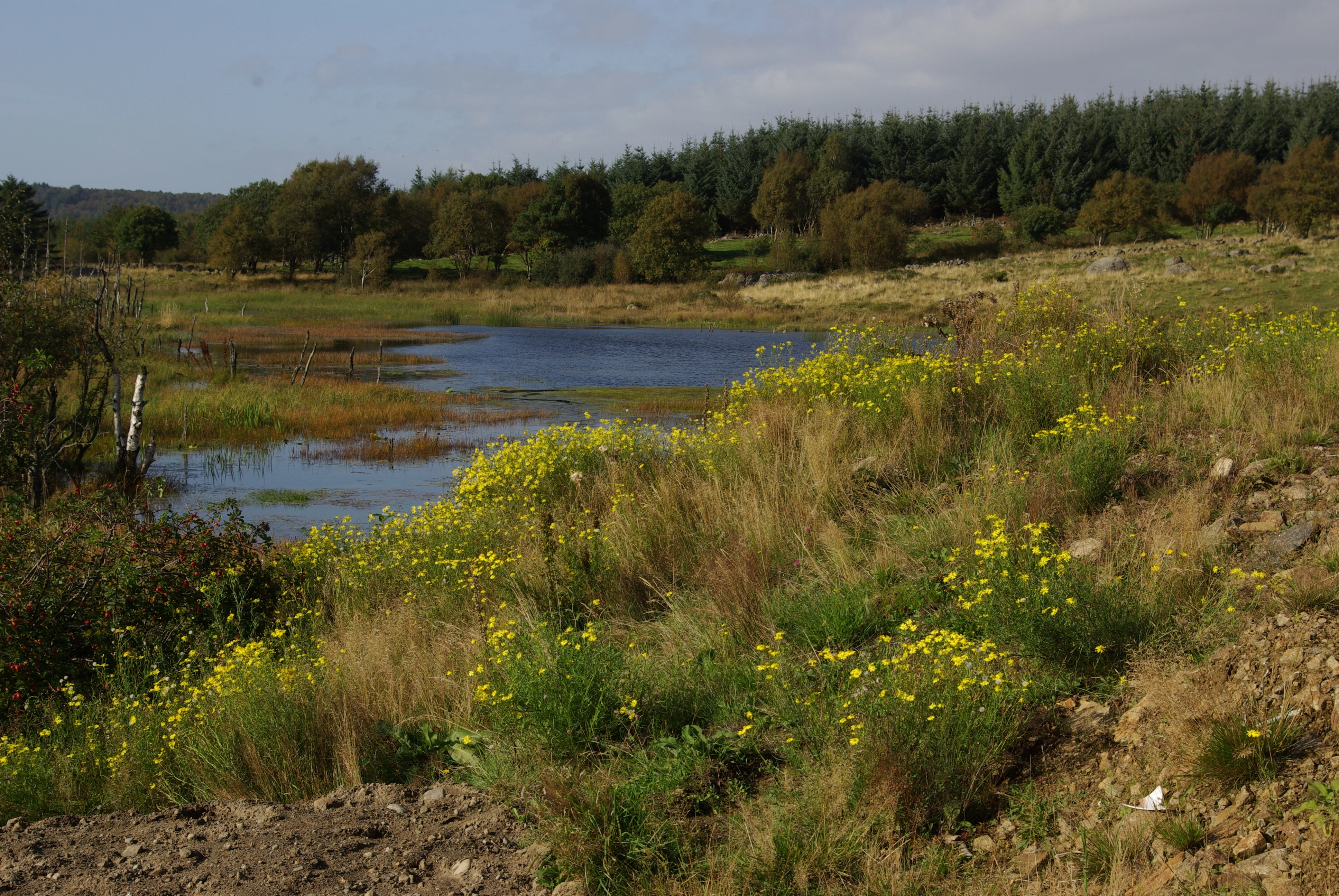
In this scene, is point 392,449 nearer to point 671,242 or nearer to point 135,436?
point 135,436

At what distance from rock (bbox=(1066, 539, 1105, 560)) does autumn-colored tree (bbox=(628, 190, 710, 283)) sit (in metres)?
65.4

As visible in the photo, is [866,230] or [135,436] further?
[866,230]

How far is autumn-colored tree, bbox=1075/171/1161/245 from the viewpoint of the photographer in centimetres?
6056

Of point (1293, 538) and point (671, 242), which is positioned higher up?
point (671, 242)

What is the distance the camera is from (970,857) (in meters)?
3.55

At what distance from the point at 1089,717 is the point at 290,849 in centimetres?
342

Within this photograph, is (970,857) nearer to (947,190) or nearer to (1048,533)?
(1048,533)

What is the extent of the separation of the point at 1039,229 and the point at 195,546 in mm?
69158

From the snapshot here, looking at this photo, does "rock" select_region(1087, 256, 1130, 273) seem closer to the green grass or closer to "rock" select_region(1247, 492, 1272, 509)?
the green grass

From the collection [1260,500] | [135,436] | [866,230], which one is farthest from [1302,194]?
[135,436]

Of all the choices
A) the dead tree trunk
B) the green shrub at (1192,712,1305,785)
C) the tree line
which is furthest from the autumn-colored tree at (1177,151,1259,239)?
the green shrub at (1192,712,1305,785)

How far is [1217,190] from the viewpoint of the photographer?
213 ft

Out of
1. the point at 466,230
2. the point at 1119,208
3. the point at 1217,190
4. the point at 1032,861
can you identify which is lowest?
the point at 1032,861

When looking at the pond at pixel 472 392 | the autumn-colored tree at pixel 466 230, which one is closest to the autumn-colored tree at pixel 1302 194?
the pond at pixel 472 392
